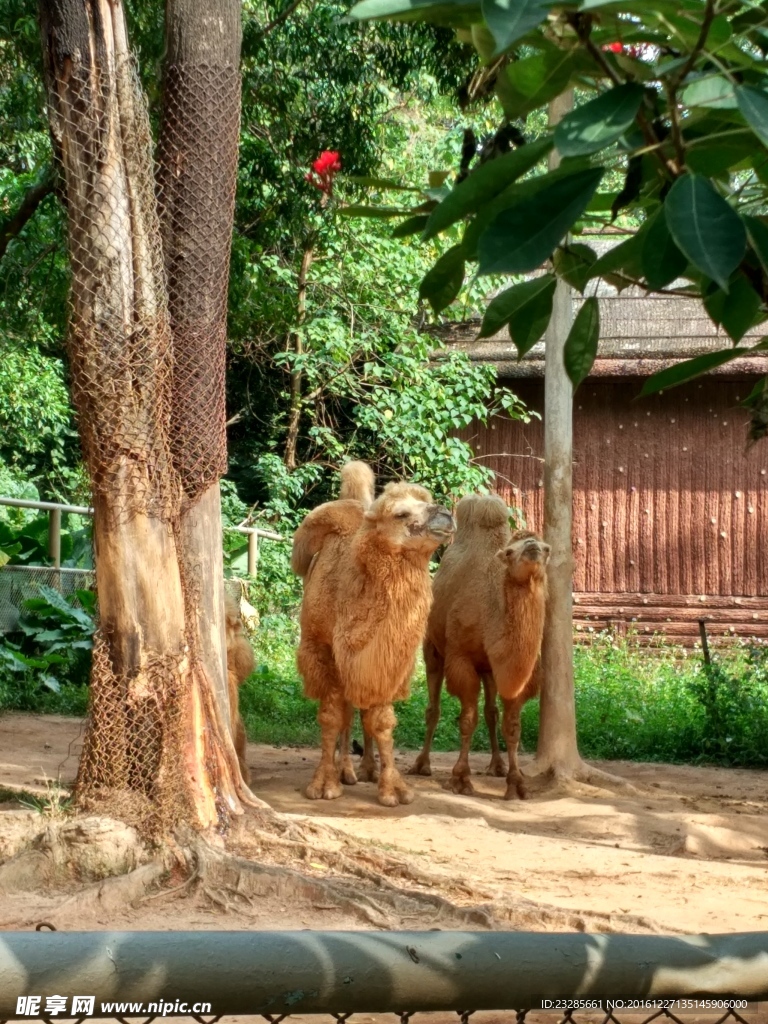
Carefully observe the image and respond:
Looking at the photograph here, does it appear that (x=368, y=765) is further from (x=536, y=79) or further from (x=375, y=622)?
(x=536, y=79)

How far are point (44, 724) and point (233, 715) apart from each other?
4.05m

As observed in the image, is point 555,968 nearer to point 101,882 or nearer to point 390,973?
point 390,973

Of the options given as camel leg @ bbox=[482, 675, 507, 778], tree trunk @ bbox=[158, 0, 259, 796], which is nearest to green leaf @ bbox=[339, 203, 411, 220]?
tree trunk @ bbox=[158, 0, 259, 796]

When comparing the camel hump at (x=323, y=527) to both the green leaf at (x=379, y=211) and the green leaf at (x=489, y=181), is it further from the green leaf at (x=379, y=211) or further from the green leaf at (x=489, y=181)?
the green leaf at (x=489, y=181)

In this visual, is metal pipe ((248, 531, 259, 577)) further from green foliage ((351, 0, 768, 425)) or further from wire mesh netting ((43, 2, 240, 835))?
green foliage ((351, 0, 768, 425))

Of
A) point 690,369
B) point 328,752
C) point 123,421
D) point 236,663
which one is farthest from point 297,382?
point 690,369

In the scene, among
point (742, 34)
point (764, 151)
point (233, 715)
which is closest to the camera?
point (742, 34)

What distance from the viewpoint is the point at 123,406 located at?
6.27 meters

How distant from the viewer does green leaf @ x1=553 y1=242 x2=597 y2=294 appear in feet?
5.27

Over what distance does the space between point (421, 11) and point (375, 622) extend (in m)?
7.25

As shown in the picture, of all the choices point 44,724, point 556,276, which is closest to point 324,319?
point 44,724

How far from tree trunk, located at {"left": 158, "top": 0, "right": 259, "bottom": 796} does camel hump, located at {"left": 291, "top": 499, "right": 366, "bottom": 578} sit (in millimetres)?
2063

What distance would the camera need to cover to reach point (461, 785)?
9.35 metres

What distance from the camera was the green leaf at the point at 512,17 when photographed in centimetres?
109
